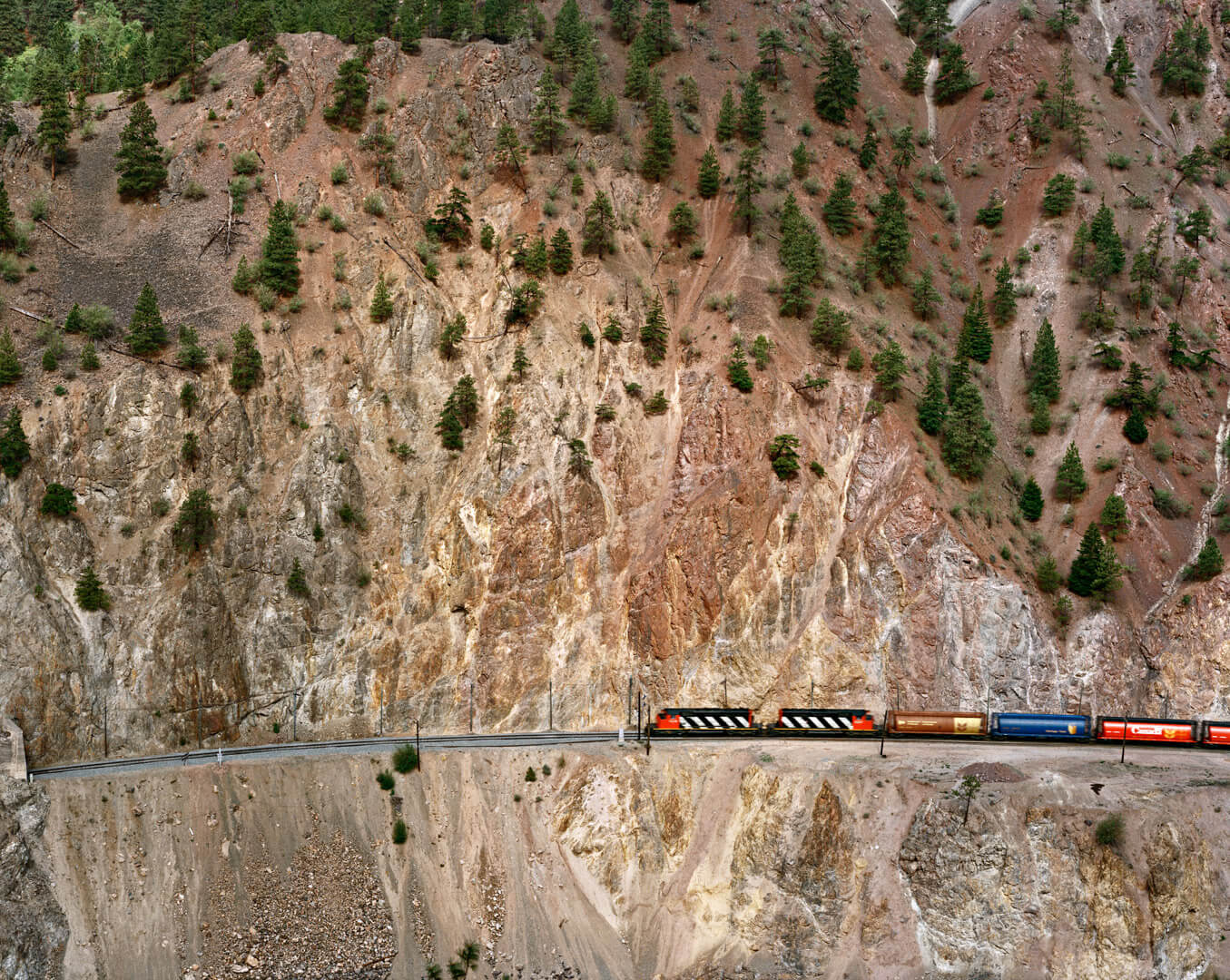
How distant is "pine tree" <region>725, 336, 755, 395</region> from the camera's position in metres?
68.8

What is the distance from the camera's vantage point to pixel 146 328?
62625 mm

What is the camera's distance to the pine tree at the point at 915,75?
99.7 meters

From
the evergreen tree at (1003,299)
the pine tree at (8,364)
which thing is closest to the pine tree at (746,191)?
the evergreen tree at (1003,299)

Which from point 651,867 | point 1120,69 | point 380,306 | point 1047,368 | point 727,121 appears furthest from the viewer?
point 1120,69

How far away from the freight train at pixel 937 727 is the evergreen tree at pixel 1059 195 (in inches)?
1804

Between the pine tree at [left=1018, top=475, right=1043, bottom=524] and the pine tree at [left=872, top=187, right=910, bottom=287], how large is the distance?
2076 cm

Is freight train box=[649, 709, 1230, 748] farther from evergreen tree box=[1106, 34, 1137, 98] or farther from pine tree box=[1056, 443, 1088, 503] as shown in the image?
evergreen tree box=[1106, 34, 1137, 98]

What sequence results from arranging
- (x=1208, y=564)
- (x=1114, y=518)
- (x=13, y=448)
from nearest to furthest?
(x=13, y=448) < (x=1208, y=564) < (x=1114, y=518)

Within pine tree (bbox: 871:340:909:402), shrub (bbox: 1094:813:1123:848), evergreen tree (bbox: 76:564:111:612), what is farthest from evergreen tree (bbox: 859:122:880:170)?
evergreen tree (bbox: 76:564:111:612)

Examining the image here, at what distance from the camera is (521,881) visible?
53.9 meters

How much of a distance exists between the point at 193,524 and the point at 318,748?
14829 mm

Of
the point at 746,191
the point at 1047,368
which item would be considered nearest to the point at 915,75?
the point at 746,191

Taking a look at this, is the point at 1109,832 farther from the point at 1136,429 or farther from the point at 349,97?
the point at 349,97

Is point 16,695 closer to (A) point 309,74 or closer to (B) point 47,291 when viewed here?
(B) point 47,291
